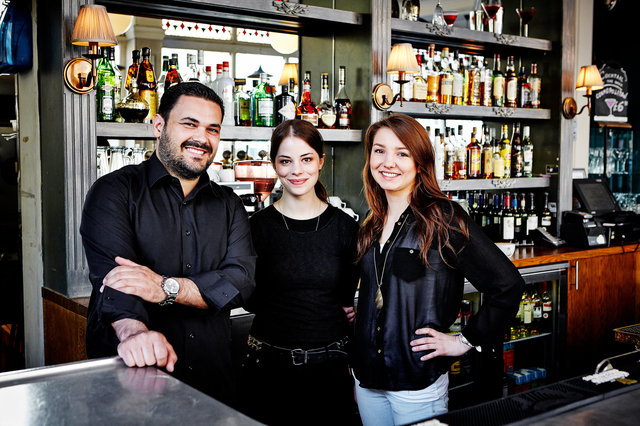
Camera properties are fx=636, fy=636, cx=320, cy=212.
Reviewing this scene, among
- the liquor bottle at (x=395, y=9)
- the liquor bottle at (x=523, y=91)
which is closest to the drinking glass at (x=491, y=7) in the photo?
the liquor bottle at (x=523, y=91)

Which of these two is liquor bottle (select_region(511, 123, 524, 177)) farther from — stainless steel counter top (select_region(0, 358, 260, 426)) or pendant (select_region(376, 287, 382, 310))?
stainless steel counter top (select_region(0, 358, 260, 426))

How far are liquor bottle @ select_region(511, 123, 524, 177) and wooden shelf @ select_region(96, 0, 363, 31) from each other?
1679 mm

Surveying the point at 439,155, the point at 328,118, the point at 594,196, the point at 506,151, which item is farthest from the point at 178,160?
the point at 594,196

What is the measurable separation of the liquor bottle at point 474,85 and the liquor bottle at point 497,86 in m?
0.11

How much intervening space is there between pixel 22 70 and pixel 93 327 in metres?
1.92

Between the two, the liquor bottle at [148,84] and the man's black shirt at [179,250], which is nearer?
the man's black shirt at [179,250]

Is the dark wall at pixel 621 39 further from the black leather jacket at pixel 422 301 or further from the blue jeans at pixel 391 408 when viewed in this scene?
the blue jeans at pixel 391 408

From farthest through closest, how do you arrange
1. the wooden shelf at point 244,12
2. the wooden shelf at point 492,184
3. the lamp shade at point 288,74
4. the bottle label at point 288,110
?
the wooden shelf at point 492,184, the lamp shade at point 288,74, the bottle label at point 288,110, the wooden shelf at point 244,12

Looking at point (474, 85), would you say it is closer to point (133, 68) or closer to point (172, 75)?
point (172, 75)

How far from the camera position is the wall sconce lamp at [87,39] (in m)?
2.64

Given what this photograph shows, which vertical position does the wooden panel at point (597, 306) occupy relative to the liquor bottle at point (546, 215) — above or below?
below

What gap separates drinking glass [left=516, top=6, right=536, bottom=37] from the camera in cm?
454

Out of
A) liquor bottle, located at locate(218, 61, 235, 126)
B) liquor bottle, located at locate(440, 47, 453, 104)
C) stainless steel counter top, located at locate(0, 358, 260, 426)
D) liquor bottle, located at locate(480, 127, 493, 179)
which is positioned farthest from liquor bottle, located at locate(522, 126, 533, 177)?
stainless steel counter top, located at locate(0, 358, 260, 426)

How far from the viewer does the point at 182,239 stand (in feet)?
6.29
